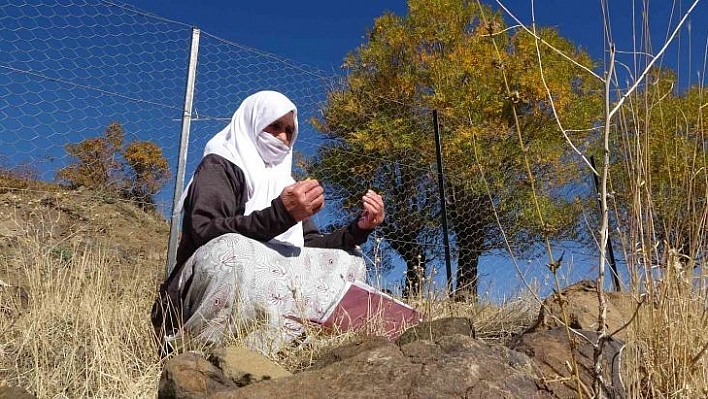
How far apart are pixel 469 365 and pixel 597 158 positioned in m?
9.51

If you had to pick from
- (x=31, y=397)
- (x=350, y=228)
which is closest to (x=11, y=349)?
(x=31, y=397)

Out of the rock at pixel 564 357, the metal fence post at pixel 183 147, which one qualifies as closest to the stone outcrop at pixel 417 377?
the rock at pixel 564 357

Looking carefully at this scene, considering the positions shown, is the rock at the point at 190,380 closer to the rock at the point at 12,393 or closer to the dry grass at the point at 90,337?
the rock at the point at 12,393

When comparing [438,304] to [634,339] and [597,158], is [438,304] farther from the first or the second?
[597,158]

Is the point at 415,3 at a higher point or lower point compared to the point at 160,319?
higher

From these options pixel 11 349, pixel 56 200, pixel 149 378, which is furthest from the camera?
pixel 56 200

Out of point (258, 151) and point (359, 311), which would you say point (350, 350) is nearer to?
point (359, 311)

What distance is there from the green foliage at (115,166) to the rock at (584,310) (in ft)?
11.2

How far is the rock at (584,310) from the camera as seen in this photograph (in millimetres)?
3068

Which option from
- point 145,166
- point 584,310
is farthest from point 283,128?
point 145,166

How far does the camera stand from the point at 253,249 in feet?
A: 9.14

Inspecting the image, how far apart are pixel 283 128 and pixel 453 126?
723 cm

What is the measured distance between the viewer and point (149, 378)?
9.13ft

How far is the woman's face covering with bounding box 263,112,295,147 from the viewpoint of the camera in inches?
130
